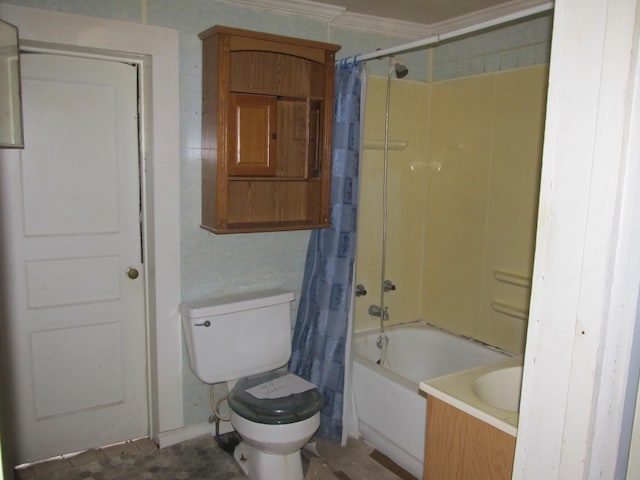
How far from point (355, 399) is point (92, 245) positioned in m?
1.52

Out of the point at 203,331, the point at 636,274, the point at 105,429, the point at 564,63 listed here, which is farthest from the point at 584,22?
the point at 105,429

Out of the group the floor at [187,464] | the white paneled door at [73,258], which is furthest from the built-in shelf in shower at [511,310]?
the white paneled door at [73,258]

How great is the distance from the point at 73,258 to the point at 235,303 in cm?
78

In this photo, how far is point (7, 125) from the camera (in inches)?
44.5

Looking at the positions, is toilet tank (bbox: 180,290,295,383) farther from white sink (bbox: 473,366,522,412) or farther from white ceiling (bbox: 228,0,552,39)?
white ceiling (bbox: 228,0,552,39)

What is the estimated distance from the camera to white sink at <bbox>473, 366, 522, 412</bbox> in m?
1.75

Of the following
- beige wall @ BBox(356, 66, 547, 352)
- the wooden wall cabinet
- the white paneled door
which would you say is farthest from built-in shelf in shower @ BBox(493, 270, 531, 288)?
the white paneled door

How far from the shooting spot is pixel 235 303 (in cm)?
250

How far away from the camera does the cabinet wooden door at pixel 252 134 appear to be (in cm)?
239

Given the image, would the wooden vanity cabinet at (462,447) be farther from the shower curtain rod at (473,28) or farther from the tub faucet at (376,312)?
the tub faucet at (376,312)

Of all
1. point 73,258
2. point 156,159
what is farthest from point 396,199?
point 73,258

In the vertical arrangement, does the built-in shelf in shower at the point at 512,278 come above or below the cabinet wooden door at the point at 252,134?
below

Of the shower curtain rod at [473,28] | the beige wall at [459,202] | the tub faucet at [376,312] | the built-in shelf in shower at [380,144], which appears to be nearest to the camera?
the shower curtain rod at [473,28]

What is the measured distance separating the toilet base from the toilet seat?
0.72 ft
